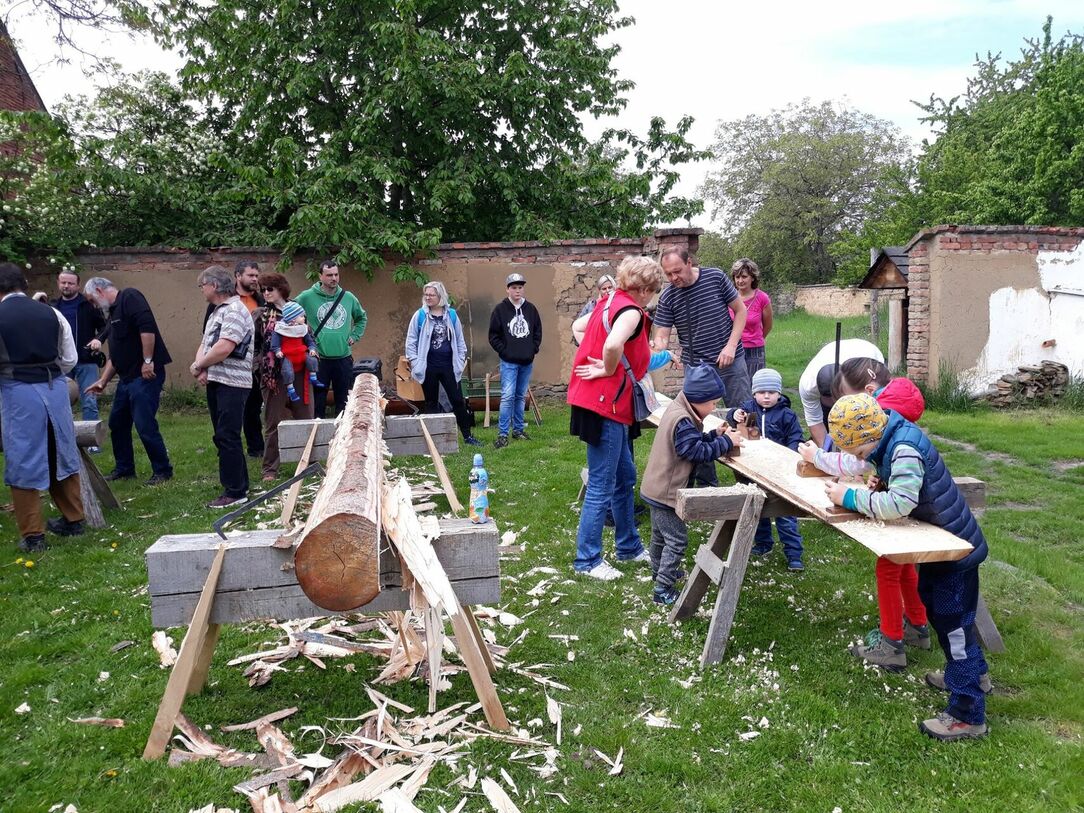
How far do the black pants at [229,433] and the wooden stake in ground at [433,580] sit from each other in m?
3.62

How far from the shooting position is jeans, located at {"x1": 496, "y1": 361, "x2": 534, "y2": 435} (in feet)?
28.5

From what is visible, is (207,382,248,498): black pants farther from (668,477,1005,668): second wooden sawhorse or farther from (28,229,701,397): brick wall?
(28,229,701,397): brick wall

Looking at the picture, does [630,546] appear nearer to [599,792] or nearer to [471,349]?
[599,792]

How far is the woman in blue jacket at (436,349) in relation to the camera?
8.34 metres

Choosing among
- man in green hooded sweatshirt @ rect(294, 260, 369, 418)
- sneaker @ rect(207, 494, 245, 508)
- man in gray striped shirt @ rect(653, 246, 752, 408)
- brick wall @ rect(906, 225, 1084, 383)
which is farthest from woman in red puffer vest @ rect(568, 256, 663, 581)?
brick wall @ rect(906, 225, 1084, 383)

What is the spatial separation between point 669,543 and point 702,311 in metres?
2.27

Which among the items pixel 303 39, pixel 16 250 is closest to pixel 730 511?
pixel 16 250

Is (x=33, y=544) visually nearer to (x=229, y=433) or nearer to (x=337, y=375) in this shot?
(x=229, y=433)

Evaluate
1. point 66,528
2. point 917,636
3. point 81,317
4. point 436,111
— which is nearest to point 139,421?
point 66,528

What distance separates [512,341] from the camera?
28.1 feet

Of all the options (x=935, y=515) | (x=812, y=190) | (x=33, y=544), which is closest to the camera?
(x=935, y=515)

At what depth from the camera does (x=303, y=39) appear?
515 inches

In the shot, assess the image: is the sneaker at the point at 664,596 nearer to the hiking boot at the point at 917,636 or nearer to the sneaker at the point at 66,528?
the hiking boot at the point at 917,636

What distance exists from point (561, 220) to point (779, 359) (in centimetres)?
707
